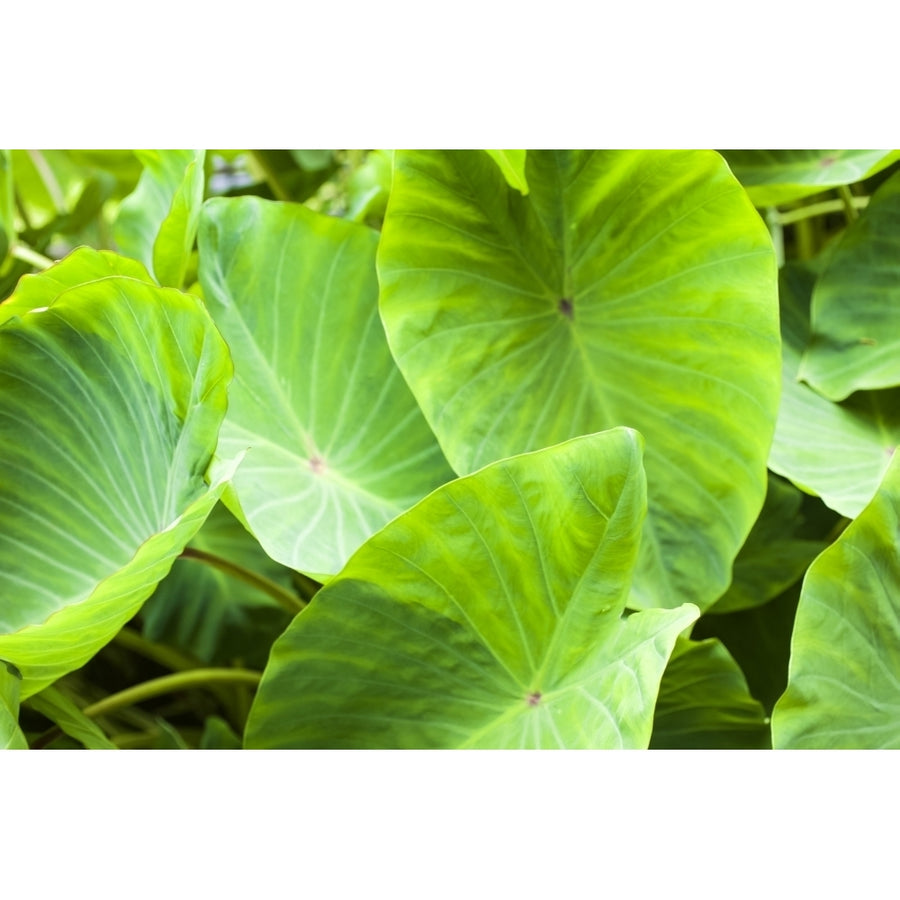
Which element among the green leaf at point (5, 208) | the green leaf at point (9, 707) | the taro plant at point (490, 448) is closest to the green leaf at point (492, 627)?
the taro plant at point (490, 448)

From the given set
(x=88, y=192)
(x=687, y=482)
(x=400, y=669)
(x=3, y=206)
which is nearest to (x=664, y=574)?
(x=687, y=482)

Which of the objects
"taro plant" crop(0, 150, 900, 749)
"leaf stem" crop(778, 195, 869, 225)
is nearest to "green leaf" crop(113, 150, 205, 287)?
"taro plant" crop(0, 150, 900, 749)

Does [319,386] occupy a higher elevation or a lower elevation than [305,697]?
higher

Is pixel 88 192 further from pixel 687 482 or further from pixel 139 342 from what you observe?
pixel 687 482

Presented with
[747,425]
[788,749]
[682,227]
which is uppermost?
[682,227]

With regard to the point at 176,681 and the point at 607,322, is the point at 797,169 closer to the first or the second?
the point at 607,322

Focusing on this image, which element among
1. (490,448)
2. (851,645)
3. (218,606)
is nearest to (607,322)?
(490,448)

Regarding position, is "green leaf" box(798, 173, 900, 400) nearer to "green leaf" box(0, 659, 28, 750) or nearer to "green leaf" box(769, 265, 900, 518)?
"green leaf" box(769, 265, 900, 518)

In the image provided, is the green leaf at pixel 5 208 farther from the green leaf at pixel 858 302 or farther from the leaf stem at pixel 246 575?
the green leaf at pixel 858 302
